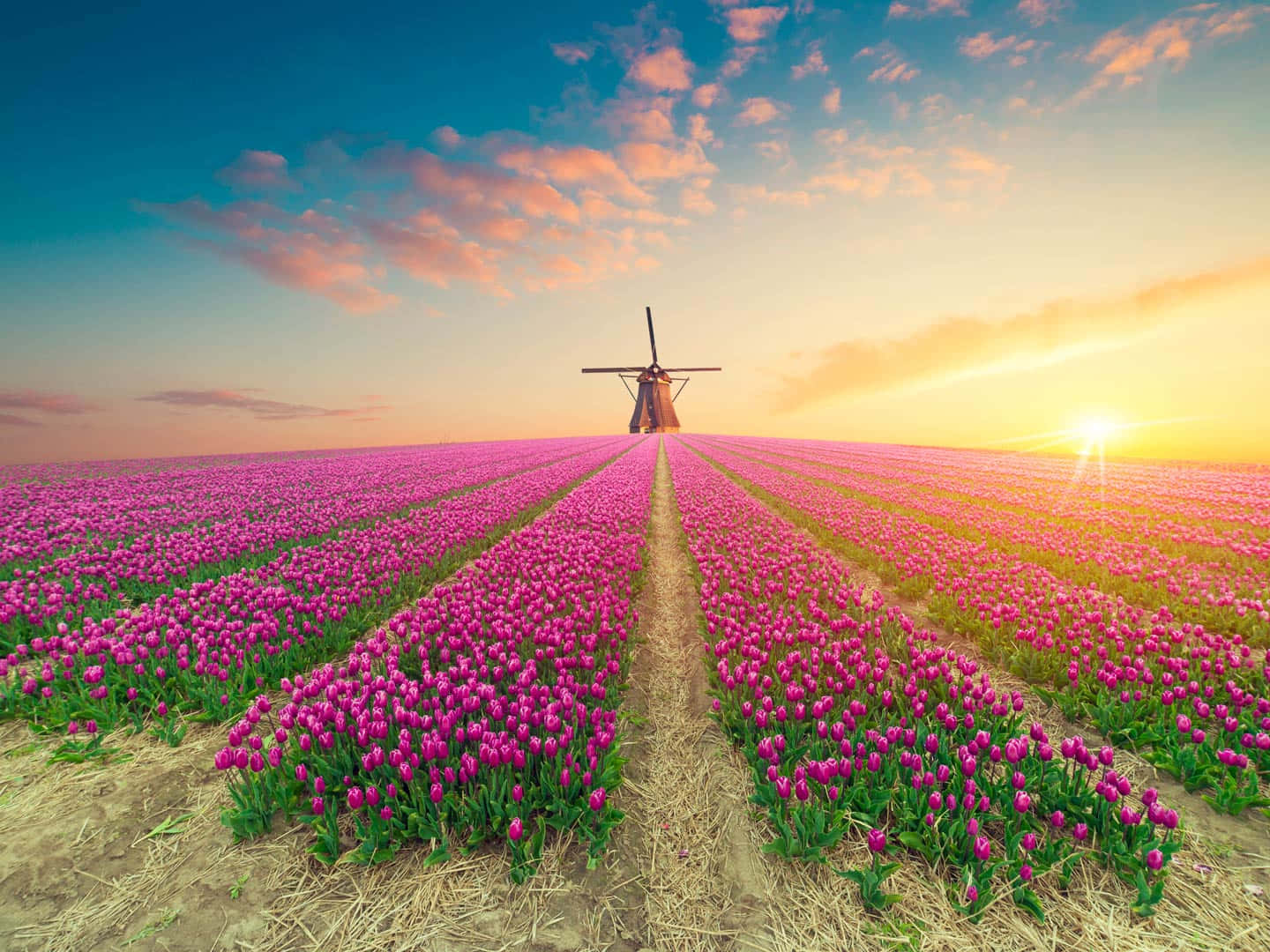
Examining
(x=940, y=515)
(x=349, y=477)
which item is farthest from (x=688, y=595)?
(x=349, y=477)

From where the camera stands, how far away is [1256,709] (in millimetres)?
4672

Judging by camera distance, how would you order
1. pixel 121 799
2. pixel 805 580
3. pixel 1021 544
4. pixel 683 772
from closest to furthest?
pixel 121 799 → pixel 683 772 → pixel 805 580 → pixel 1021 544

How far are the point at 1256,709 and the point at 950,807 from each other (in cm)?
388

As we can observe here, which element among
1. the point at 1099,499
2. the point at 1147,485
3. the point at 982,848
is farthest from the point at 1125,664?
the point at 1147,485

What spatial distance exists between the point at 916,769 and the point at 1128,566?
8439 millimetres

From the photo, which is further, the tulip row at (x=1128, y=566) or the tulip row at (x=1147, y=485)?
the tulip row at (x=1147, y=485)

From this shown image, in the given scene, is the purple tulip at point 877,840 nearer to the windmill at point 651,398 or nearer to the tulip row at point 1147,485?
the tulip row at point 1147,485

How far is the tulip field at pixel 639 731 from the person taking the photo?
3.19m

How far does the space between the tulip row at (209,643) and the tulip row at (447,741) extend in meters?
0.61

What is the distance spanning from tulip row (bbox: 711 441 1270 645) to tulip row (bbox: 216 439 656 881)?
8.53m

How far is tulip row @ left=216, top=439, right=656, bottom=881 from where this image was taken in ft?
11.7

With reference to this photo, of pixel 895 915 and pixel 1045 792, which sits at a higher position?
pixel 1045 792

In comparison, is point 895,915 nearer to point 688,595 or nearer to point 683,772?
point 683,772

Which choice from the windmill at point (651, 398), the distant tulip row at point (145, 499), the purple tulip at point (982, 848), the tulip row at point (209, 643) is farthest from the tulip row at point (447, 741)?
the windmill at point (651, 398)
